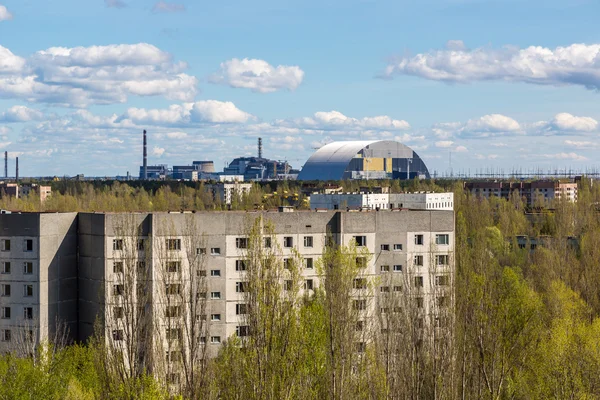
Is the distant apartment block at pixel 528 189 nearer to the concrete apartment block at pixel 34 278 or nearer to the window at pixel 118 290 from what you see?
the concrete apartment block at pixel 34 278

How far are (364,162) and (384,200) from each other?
73635 mm

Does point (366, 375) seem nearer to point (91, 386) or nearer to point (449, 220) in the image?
point (91, 386)

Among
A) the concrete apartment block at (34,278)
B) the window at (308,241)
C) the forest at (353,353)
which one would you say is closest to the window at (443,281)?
the forest at (353,353)

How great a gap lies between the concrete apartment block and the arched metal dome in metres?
114

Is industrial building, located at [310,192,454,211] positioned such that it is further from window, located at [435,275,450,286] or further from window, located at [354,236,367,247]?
window, located at [435,275,450,286]

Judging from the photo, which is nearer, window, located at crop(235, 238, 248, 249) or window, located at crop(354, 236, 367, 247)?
window, located at crop(235, 238, 248, 249)

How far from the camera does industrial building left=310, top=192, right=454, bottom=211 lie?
219ft

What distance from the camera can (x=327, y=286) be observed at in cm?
2312

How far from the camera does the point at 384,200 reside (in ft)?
238

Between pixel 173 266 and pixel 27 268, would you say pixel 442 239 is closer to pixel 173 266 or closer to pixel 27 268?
pixel 173 266

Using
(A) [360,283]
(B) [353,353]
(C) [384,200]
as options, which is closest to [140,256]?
(A) [360,283]

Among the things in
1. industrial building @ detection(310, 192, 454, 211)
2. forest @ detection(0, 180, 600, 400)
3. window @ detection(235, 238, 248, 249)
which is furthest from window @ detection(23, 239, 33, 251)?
industrial building @ detection(310, 192, 454, 211)

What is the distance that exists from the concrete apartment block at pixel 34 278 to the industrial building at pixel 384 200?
115 feet

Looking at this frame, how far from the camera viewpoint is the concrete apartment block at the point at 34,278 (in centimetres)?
2934
